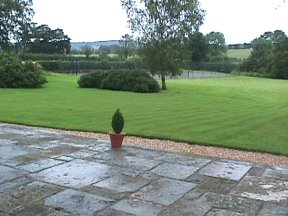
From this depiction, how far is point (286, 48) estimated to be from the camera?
57.2 meters

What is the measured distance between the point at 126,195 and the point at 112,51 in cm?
6052

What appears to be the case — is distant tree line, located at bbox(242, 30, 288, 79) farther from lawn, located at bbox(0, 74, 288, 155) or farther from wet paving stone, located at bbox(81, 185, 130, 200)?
wet paving stone, located at bbox(81, 185, 130, 200)

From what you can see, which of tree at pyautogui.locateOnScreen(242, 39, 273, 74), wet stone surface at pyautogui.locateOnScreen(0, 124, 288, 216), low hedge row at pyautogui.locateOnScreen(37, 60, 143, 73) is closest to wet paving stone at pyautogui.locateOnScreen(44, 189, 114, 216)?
wet stone surface at pyautogui.locateOnScreen(0, 124, 288, 216)

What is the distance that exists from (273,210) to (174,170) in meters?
1.73

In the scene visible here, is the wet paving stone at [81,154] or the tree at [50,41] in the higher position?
the tree at [50,41]

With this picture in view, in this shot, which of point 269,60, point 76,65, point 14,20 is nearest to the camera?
point 76,65

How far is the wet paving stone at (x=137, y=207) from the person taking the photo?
12.7 ft

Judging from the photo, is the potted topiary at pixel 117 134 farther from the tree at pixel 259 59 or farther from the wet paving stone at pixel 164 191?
the tree at pixel 259 59

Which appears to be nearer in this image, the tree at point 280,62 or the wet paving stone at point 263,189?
the wet paving stone at point 263,189

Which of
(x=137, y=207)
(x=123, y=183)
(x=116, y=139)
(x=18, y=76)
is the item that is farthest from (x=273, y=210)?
(x=18, y=76)

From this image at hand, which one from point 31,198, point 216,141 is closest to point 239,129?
point 216,141

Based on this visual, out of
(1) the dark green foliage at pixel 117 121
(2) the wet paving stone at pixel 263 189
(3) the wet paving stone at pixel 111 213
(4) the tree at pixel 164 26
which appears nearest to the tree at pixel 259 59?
(4) the tree at pixel 164 26

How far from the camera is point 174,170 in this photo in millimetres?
5535

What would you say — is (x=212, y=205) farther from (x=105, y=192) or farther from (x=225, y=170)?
(x=225, y=170)
